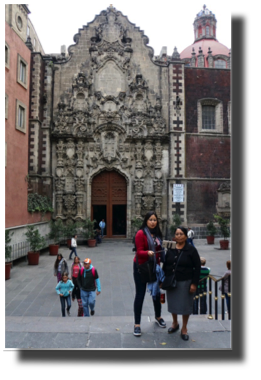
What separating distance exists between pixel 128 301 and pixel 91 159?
14317 millimetres

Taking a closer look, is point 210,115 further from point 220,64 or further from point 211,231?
point 220,64

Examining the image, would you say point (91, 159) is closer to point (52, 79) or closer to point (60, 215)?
point (60, 215)

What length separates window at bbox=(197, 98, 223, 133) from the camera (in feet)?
72.8

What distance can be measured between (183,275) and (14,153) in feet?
39.2

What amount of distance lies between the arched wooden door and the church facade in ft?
0.24

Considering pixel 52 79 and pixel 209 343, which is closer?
pixel 209 343

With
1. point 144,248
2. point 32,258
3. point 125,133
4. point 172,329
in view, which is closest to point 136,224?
point 125,133

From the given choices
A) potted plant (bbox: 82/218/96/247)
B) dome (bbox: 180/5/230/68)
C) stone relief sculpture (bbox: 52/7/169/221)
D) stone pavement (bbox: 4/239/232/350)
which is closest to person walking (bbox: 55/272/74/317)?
stone pavement (bbox: 4/239/232/350)

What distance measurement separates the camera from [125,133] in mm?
21562

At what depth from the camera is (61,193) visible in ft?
68.7

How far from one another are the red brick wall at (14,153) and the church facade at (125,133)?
218 inches

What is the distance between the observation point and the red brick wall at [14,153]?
13703 mm

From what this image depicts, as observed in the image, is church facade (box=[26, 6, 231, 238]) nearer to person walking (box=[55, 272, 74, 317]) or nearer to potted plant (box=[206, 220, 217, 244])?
potted plant (box=[206, 220, 217, 244])
